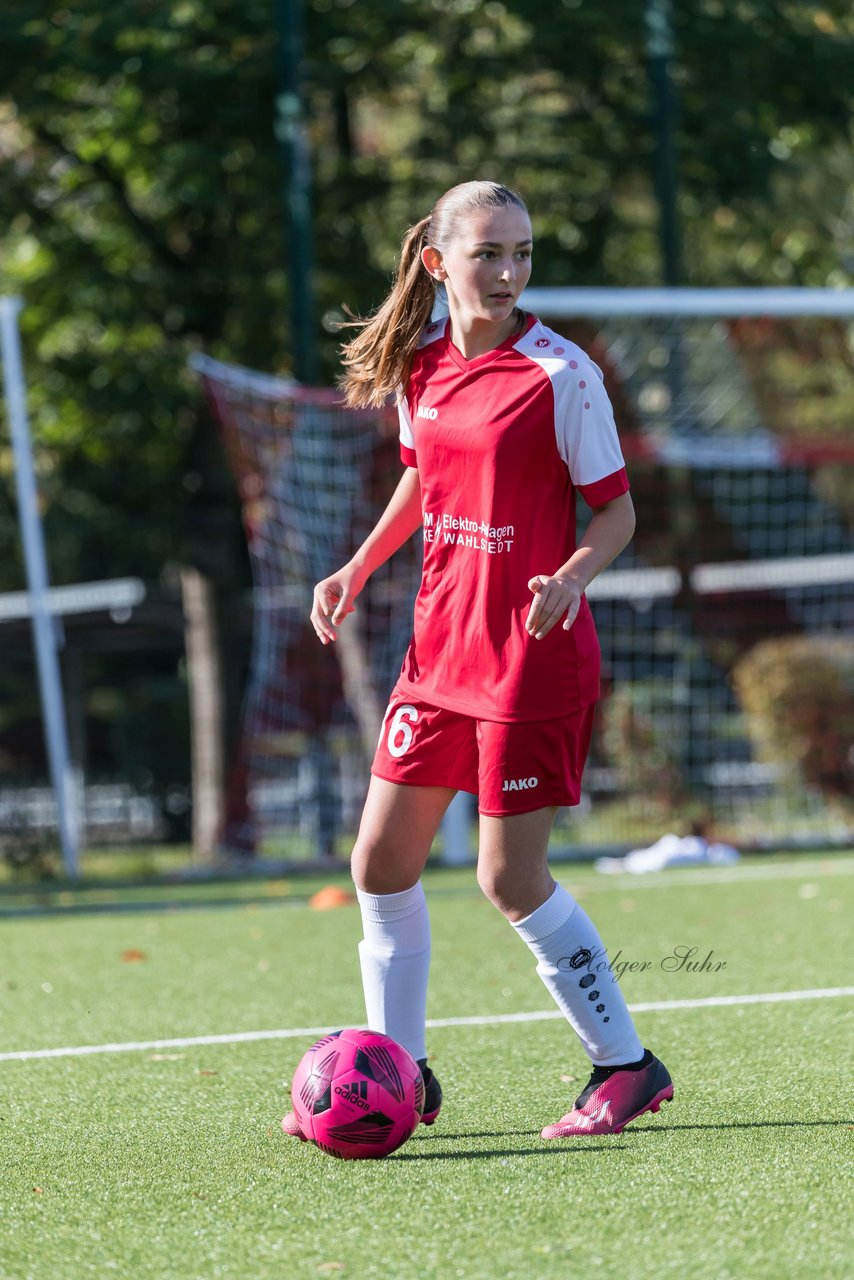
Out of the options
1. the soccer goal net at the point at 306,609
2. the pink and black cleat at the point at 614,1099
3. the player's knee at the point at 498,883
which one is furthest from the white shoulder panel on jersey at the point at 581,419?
the soccer goal net at the point at 306,609

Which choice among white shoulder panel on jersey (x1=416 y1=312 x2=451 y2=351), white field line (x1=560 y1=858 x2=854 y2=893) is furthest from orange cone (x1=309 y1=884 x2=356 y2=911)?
white shoulder panel on jersey (x1=416 y1=312 x2=451 y2=351)

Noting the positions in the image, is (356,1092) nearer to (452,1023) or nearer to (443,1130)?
(443,1130)

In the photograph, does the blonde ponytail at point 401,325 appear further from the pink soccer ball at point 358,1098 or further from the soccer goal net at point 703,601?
the soccer goal net at point 703,601

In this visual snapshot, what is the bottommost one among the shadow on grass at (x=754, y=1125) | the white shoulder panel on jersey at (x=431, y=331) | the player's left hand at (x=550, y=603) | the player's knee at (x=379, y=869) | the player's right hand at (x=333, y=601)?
the shadow on grass at (x=754, y=1125)

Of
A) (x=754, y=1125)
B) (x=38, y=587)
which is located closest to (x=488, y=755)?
(x=754, y=1125)

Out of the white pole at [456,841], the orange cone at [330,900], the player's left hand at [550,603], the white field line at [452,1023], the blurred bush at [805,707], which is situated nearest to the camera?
the player's left hand at [550,603]

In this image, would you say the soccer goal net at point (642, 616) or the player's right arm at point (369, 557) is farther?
the soccer goal net at point (642, 616)

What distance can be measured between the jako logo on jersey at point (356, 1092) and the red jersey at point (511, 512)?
80cm

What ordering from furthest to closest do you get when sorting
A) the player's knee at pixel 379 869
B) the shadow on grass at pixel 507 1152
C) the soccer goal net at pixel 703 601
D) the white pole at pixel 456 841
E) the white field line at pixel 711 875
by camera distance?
the soccer goal net at pixel 703 601
the white pole at pixel 456 841
the white field line at pixel 711 875
the player's knee at pixel 379 869
the shadow on grass at pixel 507 1152

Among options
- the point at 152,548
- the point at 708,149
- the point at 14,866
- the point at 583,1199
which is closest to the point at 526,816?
the point at 583,1199

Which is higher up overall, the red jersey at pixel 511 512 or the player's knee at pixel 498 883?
the red jersey at pixel 511 512

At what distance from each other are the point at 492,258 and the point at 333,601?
882 mm

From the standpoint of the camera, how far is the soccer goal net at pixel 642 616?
40.1ft

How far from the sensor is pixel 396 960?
398 centimetres
